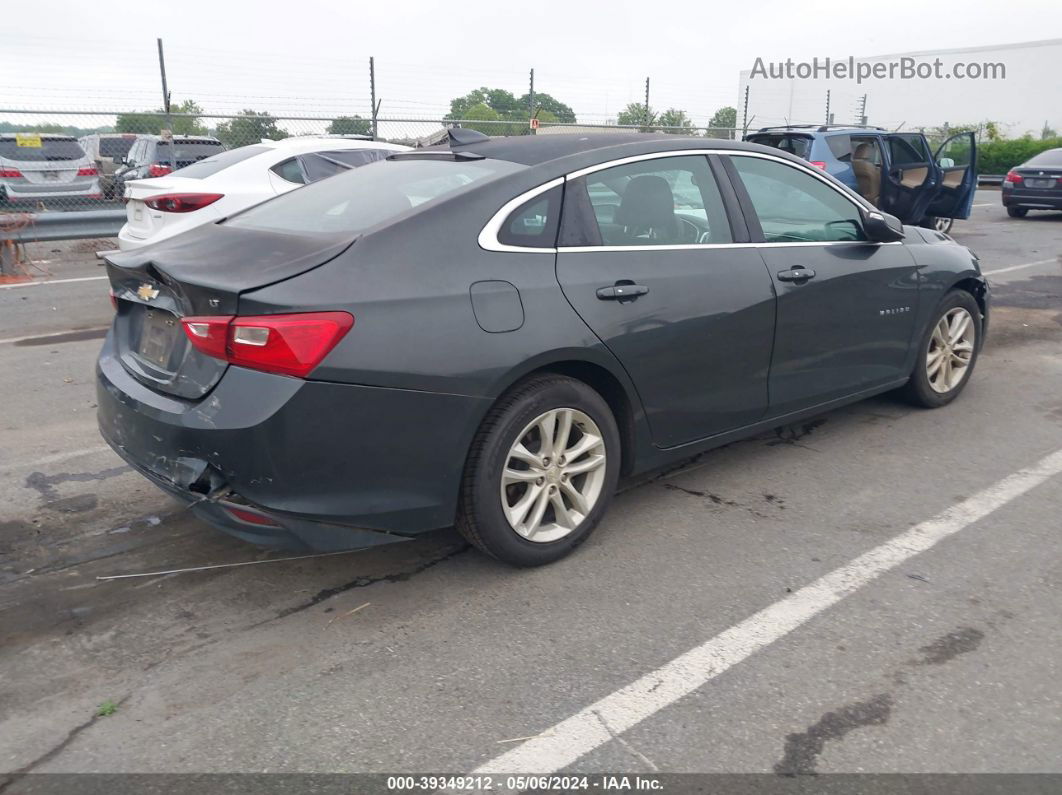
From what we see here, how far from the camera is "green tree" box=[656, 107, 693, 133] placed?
71.0ft

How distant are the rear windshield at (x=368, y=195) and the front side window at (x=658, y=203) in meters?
0.38

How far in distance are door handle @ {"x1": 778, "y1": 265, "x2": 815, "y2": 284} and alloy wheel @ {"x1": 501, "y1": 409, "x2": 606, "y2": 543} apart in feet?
4.26

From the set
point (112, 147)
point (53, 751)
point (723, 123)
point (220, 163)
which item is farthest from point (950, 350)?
point (112, 147)

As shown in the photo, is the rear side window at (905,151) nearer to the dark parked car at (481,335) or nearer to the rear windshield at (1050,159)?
the rear windshield at (1050,159)

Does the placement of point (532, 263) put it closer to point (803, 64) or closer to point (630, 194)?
point (630, 194)

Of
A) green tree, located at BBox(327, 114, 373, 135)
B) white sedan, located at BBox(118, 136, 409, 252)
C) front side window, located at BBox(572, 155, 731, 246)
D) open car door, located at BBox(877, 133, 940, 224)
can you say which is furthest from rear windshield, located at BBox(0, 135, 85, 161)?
front side window, located at BBox(572, 155, 731, 246)

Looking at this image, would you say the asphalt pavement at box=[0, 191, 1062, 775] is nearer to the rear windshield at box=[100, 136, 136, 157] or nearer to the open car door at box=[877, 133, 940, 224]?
the open car door at box=[877, 133, 940, 224]

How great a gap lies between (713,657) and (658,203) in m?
1.97

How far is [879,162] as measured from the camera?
12.5 m

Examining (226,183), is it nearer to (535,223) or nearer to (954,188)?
(535,223)

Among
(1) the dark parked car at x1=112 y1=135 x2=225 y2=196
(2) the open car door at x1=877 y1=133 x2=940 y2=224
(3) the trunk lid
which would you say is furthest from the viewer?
(1) the dark parked car at x1=112 y1=135 x2=225 y2=196

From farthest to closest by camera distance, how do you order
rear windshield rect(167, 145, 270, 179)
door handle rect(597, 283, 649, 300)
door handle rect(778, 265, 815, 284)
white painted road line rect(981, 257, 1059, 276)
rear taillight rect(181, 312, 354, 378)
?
white painted road line rect(981, 257, 1059, 276) < rear windshield rect(167, 145, 270, 179) < door handle rect(778, 265, 815, 284) < door handle rect(597, 283, 649, 300) < rear taillight rect(181, 312, 354, 378)

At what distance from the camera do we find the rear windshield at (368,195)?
3.60m

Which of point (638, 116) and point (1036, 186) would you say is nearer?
point (1036, 186)
